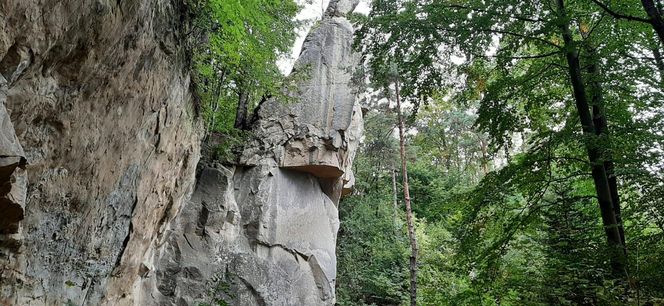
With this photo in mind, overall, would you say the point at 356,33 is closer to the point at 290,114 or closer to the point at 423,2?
the point at 423,2

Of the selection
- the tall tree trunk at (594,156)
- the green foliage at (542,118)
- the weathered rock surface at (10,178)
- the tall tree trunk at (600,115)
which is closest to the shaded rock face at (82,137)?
the weathered rock surface at (10,178)

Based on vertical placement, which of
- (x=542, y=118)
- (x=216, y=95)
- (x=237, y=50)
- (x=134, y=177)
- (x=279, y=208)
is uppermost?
(x=216, y=95)

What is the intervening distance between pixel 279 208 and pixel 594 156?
8948 millimetres

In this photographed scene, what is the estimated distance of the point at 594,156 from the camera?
5613 mm

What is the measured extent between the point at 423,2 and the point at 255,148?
8.19 m

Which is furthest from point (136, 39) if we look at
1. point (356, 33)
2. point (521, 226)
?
point (521, 226)

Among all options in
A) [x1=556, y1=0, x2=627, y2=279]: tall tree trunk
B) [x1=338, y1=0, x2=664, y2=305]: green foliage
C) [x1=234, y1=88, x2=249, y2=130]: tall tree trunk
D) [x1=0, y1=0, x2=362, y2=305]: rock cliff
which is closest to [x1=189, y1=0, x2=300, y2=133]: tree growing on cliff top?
[x1=234, y1=88, x2=249, y2=130]: tall tree trunk

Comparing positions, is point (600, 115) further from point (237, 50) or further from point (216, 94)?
point (216, 94)

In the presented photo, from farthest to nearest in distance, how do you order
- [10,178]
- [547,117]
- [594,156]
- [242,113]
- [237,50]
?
[242,113]
[237,50]
[547,117]
[594,156]
[10,178]

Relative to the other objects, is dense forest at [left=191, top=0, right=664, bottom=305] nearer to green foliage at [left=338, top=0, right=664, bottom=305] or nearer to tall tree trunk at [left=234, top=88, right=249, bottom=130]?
green foliage at [left=338, top=0, right=664, bottom=305]

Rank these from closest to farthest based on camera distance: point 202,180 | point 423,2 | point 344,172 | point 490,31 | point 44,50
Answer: point 44,50 < point 490,31 < point 423,2 < point 202,180 < point 344,172

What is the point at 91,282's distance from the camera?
614 centimetres

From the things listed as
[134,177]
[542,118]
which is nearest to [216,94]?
[134,177]

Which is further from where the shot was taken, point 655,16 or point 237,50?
point 237,50
